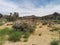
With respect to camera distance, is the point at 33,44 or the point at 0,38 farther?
the point at 0,38

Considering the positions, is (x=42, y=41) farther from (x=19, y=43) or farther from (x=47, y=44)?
(x=19, y=43)

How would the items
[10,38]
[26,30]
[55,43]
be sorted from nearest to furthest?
1. [55,43]
2. [10,38]
3. [26,30]

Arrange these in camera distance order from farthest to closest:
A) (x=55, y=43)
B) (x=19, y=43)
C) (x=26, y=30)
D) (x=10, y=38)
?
(x=26, y=30) < (x=10, y=38) < (x=19, y=43) < (x=55, y=43)

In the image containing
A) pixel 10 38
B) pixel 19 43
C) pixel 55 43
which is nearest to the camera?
pixel 55 43

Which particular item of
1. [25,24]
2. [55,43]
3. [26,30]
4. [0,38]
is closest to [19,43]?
[0,38]

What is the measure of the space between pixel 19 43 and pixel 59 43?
456 cm

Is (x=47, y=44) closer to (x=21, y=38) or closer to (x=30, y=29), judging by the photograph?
(x=21, y=38)

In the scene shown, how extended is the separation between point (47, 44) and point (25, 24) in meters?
8.91

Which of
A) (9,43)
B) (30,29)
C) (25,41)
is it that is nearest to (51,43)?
(25,41)

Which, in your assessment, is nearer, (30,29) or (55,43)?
(55,43)

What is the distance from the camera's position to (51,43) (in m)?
18.8

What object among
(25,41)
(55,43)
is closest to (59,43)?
(55,43)

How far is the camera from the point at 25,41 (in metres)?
20.4

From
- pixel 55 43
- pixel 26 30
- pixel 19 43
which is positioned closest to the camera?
pixel 55 43
